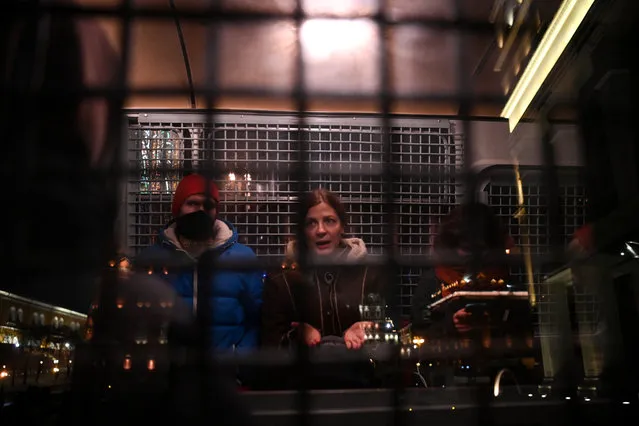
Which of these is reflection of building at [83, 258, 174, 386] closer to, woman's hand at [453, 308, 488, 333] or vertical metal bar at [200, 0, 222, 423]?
A: vertical metal bar at [200, 0, 222, 423]

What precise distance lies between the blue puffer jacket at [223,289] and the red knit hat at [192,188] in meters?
0.09

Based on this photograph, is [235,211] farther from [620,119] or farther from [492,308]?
[620,119]

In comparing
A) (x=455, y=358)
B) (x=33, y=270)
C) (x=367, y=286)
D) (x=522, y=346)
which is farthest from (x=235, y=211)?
(x=522, y=346)

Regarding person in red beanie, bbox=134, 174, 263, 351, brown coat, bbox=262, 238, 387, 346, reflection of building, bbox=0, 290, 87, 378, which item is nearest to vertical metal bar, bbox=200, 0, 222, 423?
person in red beanie, bbox=134, 174, 263, 351

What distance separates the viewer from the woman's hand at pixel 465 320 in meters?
1.58

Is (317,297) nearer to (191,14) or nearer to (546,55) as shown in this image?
(191,14)

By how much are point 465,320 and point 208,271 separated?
638mm

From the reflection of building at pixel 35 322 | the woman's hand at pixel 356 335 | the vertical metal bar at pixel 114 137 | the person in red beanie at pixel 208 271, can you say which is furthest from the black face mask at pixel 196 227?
the woman's hand at pixel 356 335

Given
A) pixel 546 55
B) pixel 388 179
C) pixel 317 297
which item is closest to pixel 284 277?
pixel 317 297

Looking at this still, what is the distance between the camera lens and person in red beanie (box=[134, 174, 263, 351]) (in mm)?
1519

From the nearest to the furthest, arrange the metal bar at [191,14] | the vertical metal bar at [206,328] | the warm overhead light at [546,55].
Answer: the vertical metal bar at [206,328] < the metal bar at [191,14] < the warm overhead light at [546,55]

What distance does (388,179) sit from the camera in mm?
1617

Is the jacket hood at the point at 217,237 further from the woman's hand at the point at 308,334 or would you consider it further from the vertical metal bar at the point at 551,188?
the vertical metal bar at the point at 551,188

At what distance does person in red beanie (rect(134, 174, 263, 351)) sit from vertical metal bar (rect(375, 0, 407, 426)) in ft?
1.07
